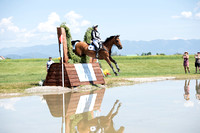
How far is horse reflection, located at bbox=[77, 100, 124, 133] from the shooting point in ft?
19.2

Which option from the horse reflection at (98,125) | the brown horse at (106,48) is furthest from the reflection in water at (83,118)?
the brown horse at (106,48)

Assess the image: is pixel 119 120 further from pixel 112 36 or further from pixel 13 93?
pixel 112 36

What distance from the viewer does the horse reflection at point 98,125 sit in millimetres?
5844

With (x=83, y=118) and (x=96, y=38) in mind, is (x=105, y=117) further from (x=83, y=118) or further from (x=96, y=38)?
(x=96, y=38)

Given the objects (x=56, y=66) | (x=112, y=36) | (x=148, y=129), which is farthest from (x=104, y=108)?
(x=112, y=36)

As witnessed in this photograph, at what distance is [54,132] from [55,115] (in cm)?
195

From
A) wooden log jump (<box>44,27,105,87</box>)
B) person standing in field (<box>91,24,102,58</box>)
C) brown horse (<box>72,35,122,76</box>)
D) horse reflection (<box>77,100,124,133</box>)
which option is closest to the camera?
horse reflection (<box>77,100,124,133</box>)

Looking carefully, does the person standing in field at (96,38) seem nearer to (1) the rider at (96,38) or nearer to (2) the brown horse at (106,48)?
(1) the rider at (96,38)

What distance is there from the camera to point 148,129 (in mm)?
5812

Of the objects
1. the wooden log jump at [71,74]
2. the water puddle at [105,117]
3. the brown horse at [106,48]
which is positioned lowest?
the water puddle at [105,117]

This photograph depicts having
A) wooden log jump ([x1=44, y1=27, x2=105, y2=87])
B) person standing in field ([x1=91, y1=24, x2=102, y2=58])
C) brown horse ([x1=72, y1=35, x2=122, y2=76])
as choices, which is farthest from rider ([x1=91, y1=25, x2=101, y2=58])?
wooden log jump ([x1=44, y1=27, x2=105, y2=87])

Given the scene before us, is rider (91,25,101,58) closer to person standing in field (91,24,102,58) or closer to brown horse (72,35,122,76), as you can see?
person standing in field (91,24,102,58)

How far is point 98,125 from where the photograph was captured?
634 centimetres

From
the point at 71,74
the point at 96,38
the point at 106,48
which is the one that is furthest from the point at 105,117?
the point at 106,48
